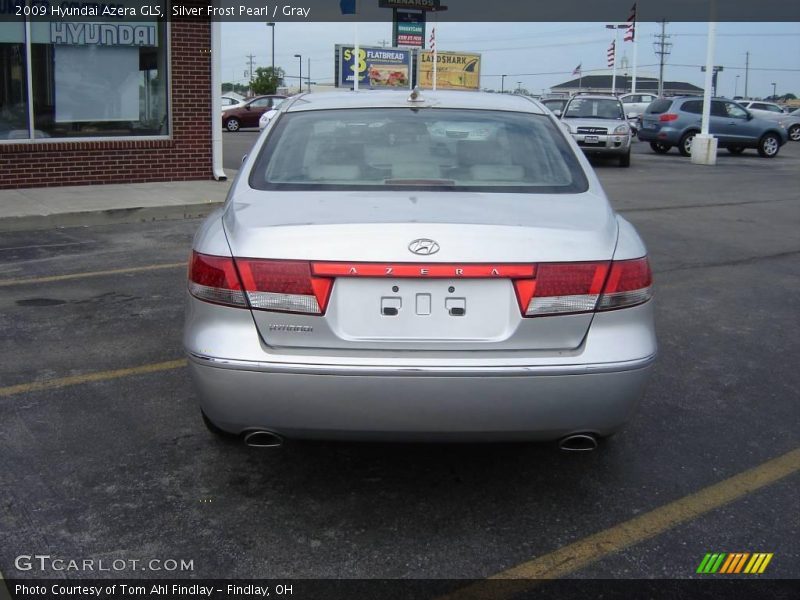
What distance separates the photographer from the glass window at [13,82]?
12453 mm

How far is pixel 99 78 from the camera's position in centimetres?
1344

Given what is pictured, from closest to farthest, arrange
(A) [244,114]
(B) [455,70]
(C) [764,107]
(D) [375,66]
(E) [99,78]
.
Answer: (E) [99,78] < (A) [244,114] < (C) [764,107] < (D) [375,66] < (B) [455,70]

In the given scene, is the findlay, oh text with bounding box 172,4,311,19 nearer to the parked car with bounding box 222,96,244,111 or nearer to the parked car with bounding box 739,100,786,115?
the parked car with bounding box 222,96,244,111

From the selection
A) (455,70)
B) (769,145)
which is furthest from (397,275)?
(455,70)

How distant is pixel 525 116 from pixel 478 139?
421mm

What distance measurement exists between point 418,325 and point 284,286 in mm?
488

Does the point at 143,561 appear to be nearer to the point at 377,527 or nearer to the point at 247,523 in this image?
the point at 247,523

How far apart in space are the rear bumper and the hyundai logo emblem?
40 centimetres

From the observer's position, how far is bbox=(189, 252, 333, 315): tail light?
311cm

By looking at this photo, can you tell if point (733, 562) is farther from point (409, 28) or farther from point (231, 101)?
point (409, 28)

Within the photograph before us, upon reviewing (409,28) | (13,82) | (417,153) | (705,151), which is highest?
(409,28)

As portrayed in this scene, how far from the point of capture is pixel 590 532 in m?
3.35

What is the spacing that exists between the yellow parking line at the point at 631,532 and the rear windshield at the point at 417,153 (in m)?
1.38
